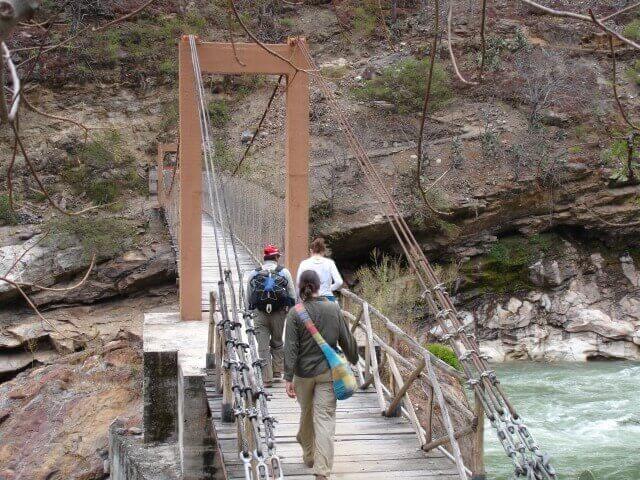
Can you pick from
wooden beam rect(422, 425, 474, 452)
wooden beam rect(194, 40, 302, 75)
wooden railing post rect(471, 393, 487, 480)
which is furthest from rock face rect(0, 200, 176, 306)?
wooden railing post rect(471, 393, 487, 480)

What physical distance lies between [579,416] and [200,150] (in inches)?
250

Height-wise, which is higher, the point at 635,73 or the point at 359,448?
the point at 635,73

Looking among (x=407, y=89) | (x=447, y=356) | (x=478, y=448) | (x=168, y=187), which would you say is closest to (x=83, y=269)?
(x=168, y=187)

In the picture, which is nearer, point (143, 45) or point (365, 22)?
point (143, 45)

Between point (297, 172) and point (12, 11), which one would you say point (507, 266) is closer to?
point (297, 172)

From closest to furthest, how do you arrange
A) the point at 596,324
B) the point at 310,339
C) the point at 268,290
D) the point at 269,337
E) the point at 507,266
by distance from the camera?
the point at 310,339 → the point at 268,290 → the point at 269,337 → the point at 596,324 → the point at 507,266

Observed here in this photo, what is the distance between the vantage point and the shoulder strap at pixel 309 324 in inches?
171

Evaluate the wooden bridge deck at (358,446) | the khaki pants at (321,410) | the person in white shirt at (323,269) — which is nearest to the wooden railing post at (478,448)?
the wooden bridge deck at (358,446)

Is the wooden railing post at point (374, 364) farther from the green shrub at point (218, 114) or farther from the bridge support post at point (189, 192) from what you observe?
the green shrub at point (218, 114)

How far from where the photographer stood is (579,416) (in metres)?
11.1

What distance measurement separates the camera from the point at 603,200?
59.1ft

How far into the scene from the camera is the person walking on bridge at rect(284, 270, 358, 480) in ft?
14.4

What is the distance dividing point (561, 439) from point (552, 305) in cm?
773

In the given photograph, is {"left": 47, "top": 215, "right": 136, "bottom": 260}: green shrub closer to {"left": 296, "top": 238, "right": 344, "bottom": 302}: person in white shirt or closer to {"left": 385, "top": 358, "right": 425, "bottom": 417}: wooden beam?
{"left": 296, "top": 238, "right": 344, "bottom": 302}: person in white shirt
